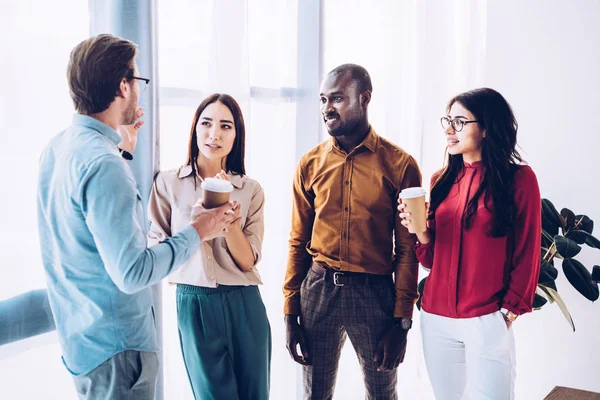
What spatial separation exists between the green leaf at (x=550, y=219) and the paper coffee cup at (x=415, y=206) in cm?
100

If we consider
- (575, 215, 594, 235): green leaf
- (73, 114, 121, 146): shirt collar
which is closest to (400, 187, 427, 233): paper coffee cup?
(73, 114, 121, 146): shirt collar

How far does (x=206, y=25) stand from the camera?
1.93 m

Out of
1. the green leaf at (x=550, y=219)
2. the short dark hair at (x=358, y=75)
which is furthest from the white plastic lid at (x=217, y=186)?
the green leaf at (x=550, y=219)

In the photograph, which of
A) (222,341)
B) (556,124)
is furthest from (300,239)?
(556,124)

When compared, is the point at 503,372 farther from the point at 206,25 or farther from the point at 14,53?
the point at 14,53

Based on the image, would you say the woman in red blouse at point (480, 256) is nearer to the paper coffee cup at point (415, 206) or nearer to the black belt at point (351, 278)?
the paper coffee cup at point (415, 206)

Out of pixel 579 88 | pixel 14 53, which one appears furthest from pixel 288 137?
pixel 579 88

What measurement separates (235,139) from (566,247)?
4.70 feet

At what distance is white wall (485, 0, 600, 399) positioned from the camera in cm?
266

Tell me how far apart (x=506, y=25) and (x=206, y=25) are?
1692 millimetres

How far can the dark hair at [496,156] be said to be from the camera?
1655 millimetres

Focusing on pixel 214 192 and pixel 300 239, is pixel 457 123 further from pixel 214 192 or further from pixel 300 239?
pixel 214 192

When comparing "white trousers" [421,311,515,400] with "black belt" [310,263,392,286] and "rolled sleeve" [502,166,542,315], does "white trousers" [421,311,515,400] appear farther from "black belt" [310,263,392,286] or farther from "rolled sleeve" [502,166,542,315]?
"black belt" [310,263,392,286]

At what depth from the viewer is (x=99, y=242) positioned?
1208 mm
